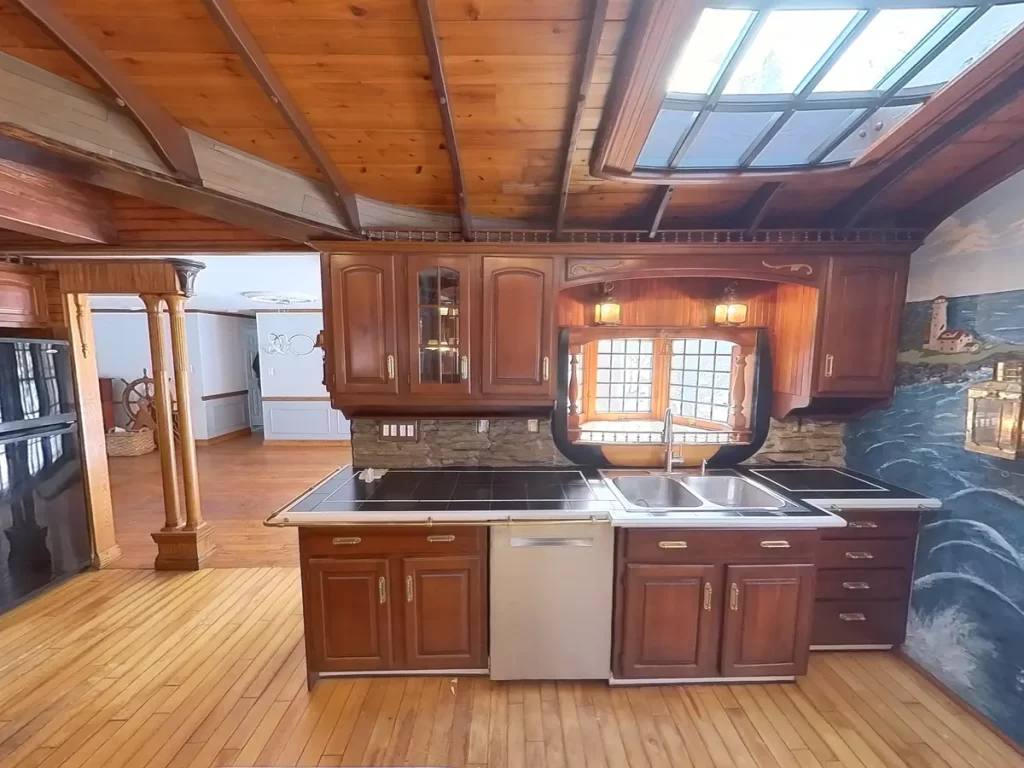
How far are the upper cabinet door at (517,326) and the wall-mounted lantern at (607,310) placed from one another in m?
0.43

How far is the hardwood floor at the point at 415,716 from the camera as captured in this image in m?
1.79

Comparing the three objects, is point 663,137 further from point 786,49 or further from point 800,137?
point 800,137

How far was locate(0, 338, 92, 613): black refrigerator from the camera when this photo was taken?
2.65 m

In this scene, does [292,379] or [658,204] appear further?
[292,379]

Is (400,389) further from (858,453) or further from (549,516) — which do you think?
(858,453)

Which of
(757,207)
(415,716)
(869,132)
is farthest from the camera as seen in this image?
(757,207)

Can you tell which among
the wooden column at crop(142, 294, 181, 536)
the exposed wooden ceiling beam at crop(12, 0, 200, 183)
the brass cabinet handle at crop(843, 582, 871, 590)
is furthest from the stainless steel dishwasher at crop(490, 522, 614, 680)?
the wooden column at crop(142, 294, 181, 536)

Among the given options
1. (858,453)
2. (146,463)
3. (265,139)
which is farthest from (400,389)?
(146,463)

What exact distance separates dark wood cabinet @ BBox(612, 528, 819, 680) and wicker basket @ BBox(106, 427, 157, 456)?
24.3 ft

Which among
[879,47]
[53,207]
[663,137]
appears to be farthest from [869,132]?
[53,207]

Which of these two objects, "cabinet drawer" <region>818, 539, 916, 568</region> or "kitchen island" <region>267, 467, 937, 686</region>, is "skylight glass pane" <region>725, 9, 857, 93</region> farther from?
"cabinet drawer" <region>818, 539, 916, 568</region>

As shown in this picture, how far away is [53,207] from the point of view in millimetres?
2135

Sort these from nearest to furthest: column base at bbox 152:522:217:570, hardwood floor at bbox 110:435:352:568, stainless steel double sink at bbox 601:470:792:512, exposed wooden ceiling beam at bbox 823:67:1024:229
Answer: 1. exposed wooden ceiling beam at bbox 823:67:1024:229
2. stainless steel double sink at bbox 601:470:792:512
3. column base at bbox 152:522:217:570
4. hardwood floor at bbox 110:435:352:568

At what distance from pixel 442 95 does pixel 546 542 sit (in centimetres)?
190
